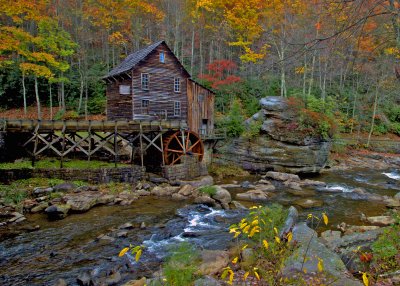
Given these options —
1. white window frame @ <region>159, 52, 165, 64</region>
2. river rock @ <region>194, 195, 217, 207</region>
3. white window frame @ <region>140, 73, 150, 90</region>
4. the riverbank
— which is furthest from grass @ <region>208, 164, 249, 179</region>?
white window frame @ <region>159, 52, 165, 64</region>

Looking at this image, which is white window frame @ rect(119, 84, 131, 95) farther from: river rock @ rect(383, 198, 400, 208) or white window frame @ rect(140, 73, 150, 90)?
river rock @ rect(383, 198, 400, 208)

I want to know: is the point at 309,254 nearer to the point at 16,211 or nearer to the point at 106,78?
the point at 16,211

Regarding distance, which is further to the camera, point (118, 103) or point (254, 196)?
point (118, 103)

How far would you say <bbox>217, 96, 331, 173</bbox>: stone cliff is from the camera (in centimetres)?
2069

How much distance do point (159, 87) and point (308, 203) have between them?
580 inches

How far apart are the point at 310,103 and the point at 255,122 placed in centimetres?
486

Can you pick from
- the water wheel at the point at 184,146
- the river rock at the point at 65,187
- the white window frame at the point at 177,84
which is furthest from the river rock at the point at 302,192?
the white window frame at the point at 177,84

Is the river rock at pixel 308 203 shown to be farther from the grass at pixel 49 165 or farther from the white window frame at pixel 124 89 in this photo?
the white window frame at pixel 124 89

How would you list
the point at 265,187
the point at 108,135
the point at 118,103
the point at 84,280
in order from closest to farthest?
the point at 84,280
the point at 265,187
the point at 108,135
the point at 118,103

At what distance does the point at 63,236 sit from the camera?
29.9ft

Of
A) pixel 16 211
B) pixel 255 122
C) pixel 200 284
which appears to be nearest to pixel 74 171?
pixel 16 211

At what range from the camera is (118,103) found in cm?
2256

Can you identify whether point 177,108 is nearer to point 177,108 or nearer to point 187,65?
point 177,108

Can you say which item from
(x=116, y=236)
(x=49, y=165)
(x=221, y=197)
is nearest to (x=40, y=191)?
(x=49, y=165)
